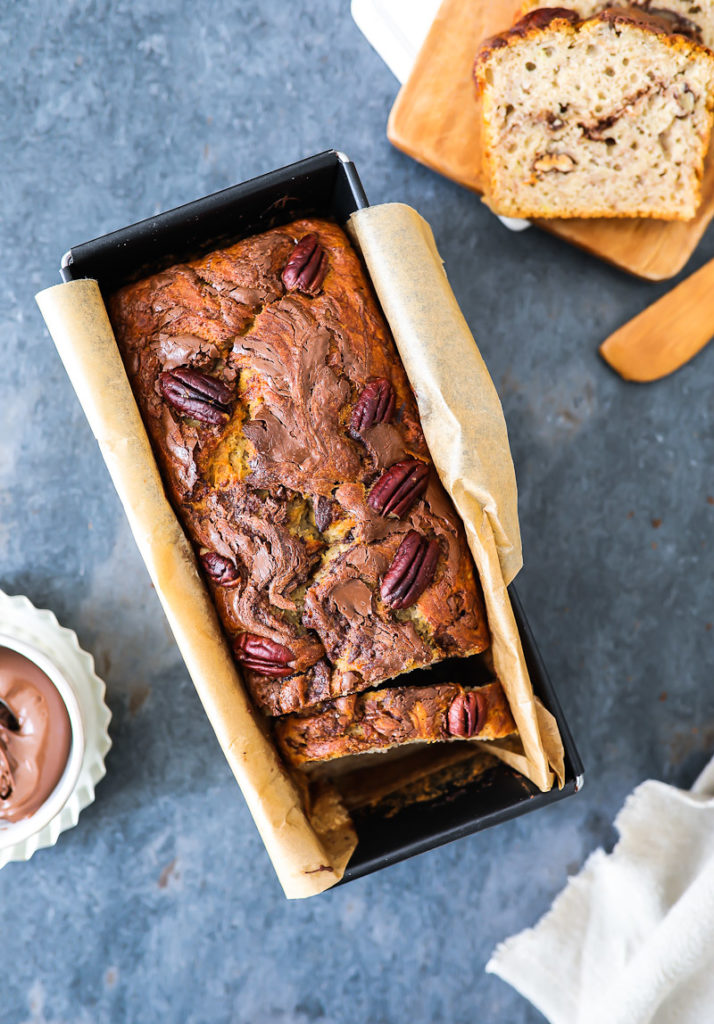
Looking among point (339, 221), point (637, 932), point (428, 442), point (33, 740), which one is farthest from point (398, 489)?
point (637, 932)

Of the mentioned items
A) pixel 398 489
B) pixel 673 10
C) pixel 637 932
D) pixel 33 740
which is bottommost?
pixel 637 932

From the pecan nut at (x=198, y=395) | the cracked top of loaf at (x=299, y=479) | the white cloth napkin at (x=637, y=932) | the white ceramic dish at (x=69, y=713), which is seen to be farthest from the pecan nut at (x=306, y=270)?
the white cloth napkin at (x=637, y=932)

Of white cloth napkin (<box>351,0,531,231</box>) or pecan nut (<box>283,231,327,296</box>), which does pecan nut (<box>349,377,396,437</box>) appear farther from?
white cloth napkin (<box>351,0,531,231</box>)

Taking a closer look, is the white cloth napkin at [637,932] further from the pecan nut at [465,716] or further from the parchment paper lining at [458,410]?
the pecan nut at [465,716]

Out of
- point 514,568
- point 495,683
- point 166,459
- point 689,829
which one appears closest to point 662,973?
point 689,829

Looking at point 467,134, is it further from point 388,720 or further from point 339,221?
point 388,720

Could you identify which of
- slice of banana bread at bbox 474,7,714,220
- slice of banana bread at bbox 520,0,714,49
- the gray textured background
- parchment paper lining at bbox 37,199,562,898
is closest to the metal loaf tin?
parchment paper lining at bbox 37,199,562,898

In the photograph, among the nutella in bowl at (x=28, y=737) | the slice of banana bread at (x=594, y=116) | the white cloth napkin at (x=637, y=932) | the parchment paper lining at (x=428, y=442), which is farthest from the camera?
the white cloth napkin at (x=637, y=932)
